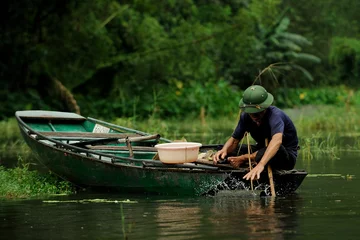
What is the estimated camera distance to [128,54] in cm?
2836

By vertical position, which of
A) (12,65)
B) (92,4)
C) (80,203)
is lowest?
(80,203)

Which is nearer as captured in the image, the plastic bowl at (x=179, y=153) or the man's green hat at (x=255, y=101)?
the man's green hat at (x=255, y=101)

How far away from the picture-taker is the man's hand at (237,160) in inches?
387

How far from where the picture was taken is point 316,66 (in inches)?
1619

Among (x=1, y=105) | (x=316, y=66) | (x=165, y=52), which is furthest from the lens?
(x=316, y=66)

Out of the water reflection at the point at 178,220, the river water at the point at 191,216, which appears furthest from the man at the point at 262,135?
the water reflection at the point at 178,220

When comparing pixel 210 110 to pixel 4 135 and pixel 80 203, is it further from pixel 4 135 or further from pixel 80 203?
pixel 80 203

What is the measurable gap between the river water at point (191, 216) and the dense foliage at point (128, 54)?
45.4 feet

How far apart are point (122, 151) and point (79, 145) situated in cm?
69

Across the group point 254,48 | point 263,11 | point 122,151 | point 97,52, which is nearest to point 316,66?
point 254,48

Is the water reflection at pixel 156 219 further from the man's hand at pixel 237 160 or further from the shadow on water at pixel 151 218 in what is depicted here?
the man's hand at pixel 237 160

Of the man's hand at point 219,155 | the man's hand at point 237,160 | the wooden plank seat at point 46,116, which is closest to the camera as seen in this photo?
the man's hand at point 237,160

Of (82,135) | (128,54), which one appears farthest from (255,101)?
(128,54)

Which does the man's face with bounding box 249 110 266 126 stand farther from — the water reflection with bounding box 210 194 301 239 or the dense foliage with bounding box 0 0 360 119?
the dense foliage with bounding box 0 0 360 119
